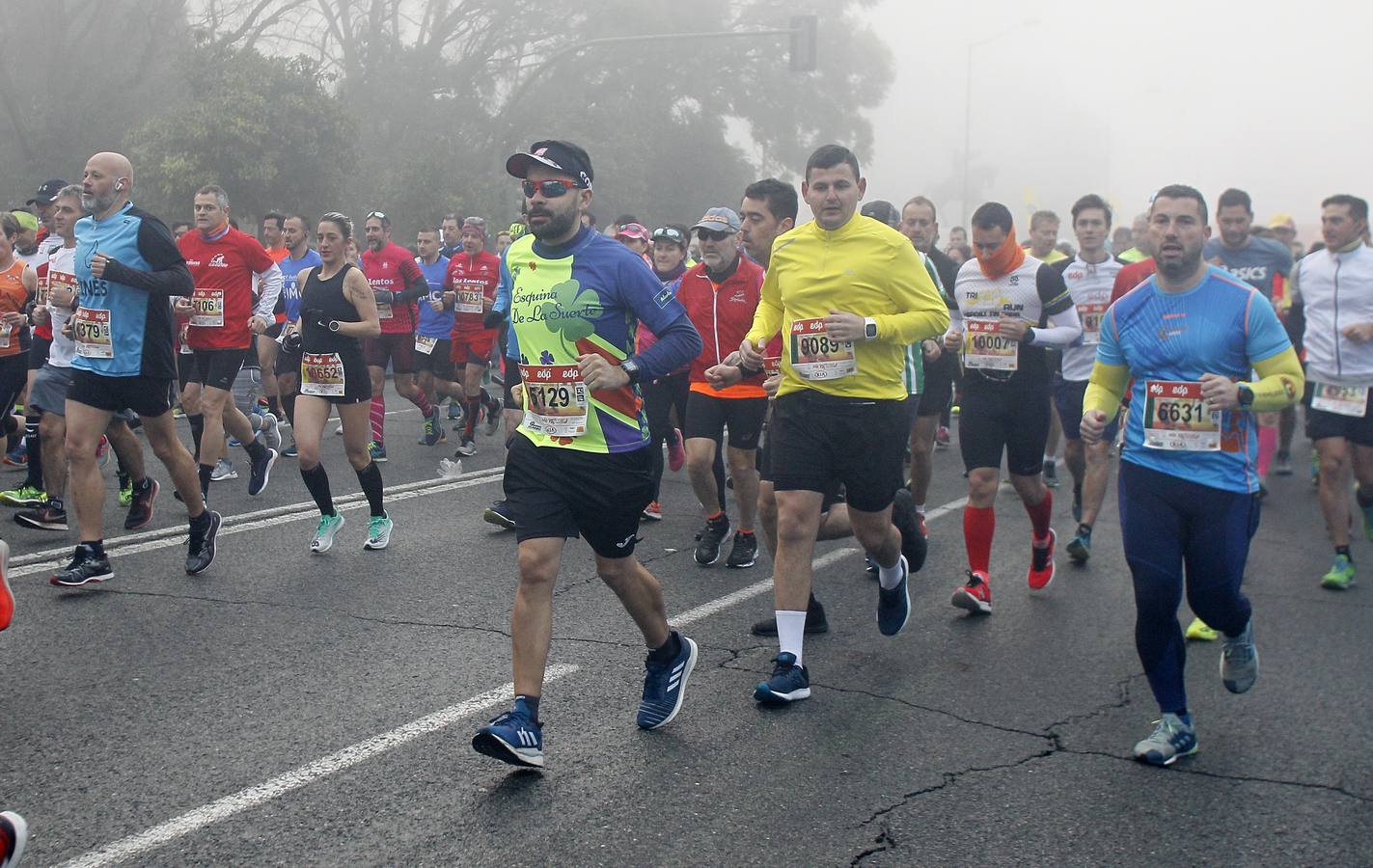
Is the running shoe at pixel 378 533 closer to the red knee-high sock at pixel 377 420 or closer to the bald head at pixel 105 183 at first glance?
the bald head at pixel 105 183

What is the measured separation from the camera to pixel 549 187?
4676 millimetres

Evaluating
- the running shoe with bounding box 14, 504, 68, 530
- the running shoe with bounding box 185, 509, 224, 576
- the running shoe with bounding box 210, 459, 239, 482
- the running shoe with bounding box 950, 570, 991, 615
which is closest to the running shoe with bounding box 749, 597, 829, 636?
the running shoe with bounding box 950, 570, 991, 615

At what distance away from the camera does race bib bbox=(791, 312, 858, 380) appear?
18.0ft

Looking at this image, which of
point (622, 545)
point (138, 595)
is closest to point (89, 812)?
point (622, 545)

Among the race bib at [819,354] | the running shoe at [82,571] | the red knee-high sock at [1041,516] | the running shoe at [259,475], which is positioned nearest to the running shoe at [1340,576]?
the red knee-high sock at [1041,516]

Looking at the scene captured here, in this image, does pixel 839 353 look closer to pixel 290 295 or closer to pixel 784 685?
pixel 784 685

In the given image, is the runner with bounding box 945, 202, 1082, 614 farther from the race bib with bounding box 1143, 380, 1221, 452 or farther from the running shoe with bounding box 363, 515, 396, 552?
the running shoe with bounding box 363, 515, 396, 552

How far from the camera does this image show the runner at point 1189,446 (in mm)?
4633

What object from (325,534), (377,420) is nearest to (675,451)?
(377,420)

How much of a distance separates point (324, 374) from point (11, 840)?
511cm

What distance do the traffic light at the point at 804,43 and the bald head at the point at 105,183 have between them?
18772mm

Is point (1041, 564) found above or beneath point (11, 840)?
beneath

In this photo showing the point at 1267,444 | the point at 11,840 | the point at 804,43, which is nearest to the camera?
the point at 11,840

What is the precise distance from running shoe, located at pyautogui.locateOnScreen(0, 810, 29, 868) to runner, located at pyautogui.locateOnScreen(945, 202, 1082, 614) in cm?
471
